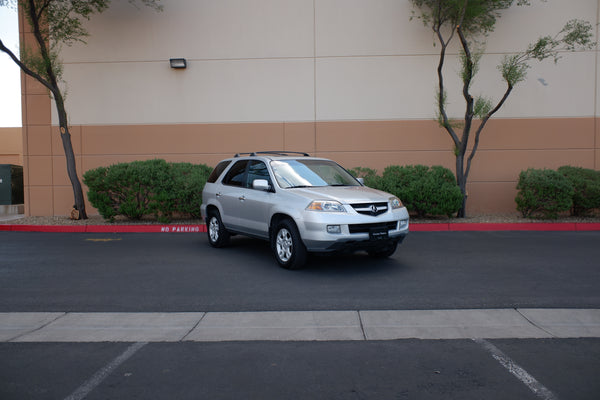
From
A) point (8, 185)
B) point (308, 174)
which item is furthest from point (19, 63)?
point (308, 174)

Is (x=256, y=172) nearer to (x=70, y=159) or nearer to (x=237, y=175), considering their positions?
(x=237, y=175)

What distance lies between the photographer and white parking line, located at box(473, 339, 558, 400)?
3.32 m

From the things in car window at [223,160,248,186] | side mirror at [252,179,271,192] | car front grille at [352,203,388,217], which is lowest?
car front grille at [352,203,388,217]

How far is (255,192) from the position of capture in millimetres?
8336

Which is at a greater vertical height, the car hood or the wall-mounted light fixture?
→ the wall-mounted light fixture

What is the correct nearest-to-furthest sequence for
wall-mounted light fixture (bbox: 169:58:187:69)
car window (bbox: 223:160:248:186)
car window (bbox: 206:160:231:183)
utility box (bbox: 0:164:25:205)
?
car window (bbox: 223:160:248:186)
car window (bbox: 206:160:231:183)
wall-mounted light fixture (bbox: 169:58:187:69)
utility box (bbox: 0:164:25:205)

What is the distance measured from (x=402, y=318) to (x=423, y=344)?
0.71 m

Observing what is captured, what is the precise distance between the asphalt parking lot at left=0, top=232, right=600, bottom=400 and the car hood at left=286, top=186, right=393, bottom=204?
3.73 ft

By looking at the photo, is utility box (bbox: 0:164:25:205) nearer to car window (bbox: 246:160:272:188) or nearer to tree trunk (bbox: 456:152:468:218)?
car window (bbox: 246:160:272:188)

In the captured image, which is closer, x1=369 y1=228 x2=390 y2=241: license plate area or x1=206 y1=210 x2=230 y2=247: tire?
x1=369 y1=228 x2=390 y2=241: license plate area

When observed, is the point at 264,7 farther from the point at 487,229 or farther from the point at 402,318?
the point at 402,318

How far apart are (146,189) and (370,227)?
7.99m

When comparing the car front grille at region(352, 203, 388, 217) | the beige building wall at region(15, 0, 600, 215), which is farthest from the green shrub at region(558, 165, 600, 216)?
the car front grille at region(352, 203, 388, 217)

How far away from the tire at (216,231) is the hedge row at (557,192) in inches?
325
